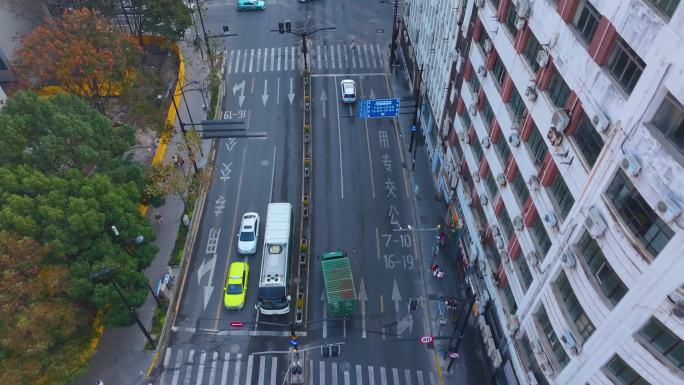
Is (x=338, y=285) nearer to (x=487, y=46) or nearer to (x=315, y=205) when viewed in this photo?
(x=315, y=205)

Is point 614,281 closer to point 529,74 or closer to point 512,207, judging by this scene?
point 512,207

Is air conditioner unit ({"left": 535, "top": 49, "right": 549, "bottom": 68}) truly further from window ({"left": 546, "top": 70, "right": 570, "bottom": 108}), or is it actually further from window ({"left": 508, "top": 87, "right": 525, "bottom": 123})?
window ({"left": 508, "top": 87, "right": 525, "bottom": 123})

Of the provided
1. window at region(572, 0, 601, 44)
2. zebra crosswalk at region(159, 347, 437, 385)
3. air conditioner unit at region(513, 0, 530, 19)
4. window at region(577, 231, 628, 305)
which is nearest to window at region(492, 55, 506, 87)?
air conditioner unit at region(513, 0, 530, 19)

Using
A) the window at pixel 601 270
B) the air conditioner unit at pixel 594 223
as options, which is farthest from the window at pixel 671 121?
the window at pixel 601 270

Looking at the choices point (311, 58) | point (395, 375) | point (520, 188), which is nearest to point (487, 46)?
point (520, 188)

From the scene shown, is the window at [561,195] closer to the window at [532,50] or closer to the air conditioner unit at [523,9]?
the window at [532,50]

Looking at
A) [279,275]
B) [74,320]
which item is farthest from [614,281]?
[74,320]
